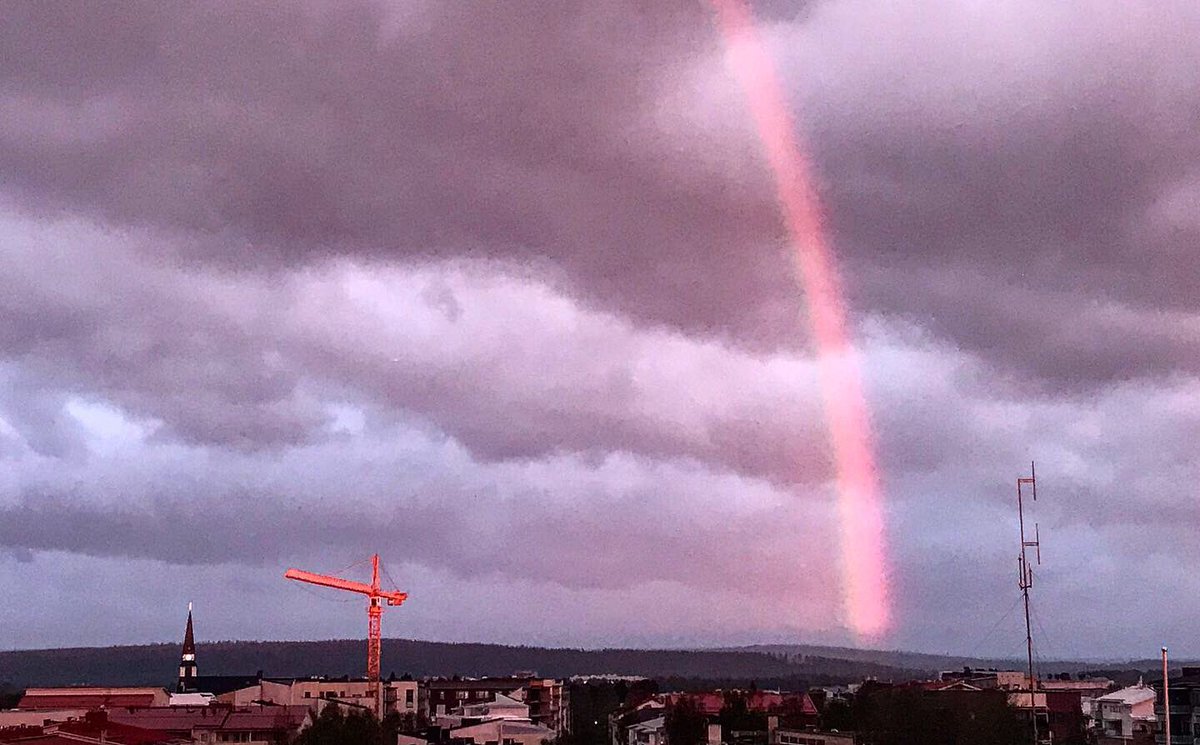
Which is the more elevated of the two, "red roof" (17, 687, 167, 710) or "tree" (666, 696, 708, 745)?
"red roof" (17, 687, 167, 710)

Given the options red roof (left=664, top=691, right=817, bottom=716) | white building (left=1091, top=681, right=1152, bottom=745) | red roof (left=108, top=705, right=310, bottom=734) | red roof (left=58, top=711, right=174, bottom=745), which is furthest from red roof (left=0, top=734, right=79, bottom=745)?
white building (left=1091, top=681, right=1152, bottom=745)

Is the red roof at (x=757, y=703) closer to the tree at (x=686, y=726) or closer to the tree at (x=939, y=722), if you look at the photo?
the tree at (x=686, y=726)

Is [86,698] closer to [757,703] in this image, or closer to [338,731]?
[338,731]

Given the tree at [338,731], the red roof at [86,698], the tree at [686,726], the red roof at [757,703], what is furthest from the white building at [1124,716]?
the red roof at [86,698]

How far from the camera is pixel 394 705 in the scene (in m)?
157

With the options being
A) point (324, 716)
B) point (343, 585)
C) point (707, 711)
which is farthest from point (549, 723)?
point (324, 716)

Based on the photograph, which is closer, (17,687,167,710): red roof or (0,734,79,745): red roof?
(0,734,79,745): red roof

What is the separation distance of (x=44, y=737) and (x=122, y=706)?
4356cm

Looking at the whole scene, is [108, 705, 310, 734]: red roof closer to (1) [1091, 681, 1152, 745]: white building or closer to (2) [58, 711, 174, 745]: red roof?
(2) [58, 711, 174, 745]: red roof

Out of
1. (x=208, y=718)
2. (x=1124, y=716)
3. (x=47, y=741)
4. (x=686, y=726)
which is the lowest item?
(x=1124, y=716)

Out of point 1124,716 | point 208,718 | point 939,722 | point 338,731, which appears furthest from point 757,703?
point 338,731

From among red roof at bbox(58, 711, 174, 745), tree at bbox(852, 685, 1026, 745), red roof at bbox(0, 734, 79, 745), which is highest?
red roof at bbox(0, 734, 79, 745)

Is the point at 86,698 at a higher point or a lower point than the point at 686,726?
higher

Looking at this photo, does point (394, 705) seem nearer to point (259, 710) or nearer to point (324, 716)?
point (259, 710)
